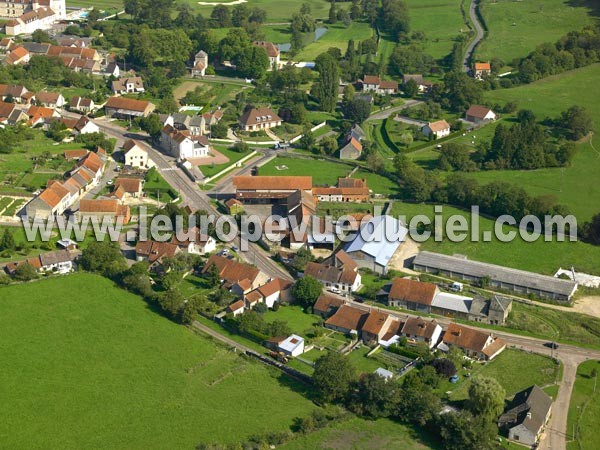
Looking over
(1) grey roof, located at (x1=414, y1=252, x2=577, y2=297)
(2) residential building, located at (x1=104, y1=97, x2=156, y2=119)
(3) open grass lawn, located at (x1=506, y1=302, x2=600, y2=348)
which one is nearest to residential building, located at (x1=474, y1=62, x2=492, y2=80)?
(2) residential building, located at (x1=104, y1=97, x2=156, y2=119)

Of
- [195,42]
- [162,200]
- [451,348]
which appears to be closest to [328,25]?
[195,42]

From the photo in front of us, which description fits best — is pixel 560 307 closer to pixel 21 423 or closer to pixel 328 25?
pixel 21 423

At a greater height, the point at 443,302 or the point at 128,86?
the point at 128,86

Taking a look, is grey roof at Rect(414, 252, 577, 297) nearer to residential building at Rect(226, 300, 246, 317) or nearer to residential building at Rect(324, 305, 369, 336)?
residential building at Rect(324, 305, 369, 336)

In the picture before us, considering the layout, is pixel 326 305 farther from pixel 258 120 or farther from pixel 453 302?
pixel 258 120

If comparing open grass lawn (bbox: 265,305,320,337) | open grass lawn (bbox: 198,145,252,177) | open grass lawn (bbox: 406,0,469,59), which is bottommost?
open grass lawn (bbox: 265,305,320,337)

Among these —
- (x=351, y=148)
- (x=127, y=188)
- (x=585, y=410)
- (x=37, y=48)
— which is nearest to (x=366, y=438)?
(x=585, y=410)
